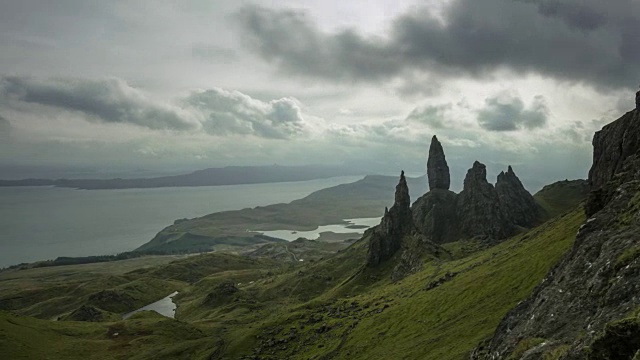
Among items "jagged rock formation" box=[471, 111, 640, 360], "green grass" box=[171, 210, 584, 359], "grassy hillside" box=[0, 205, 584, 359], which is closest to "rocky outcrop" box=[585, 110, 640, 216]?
"jagged rock formation" box=[471, 111, 640, 360]

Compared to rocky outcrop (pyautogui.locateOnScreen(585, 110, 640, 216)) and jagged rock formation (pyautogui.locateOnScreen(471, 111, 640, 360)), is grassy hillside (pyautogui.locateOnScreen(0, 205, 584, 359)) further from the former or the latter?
jagged rock formation (pyautogui.locateOnScreen(471, 111, 640, 360))

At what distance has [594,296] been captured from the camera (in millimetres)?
30547

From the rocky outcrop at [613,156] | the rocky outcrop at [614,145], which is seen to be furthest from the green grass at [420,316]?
the rocky outcrop at [613,156]

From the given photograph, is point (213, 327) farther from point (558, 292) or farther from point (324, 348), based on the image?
point (558, 292)

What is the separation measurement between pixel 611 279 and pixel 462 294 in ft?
209

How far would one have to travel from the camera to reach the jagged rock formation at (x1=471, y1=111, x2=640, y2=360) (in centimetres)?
2183

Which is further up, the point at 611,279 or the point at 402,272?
the point at 611,279

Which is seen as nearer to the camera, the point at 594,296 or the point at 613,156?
the point at 594,296

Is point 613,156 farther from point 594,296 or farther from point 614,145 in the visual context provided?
point 594,296

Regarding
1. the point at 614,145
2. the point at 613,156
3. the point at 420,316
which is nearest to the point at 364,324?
the point at 420,316

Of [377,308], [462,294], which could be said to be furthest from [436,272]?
[462,294]

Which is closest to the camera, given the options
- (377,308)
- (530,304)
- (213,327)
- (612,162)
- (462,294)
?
(530,304)

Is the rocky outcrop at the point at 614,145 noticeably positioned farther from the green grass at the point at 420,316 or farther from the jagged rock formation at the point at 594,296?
the jagged rock formation at the point at 594,296

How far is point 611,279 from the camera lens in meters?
29.0
